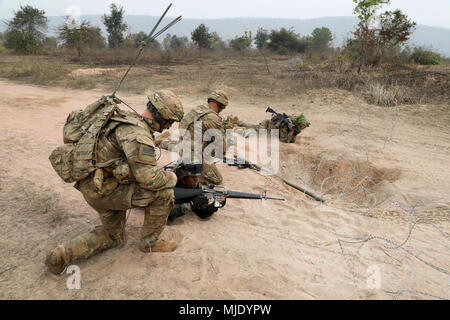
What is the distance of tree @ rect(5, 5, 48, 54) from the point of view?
2212 cm

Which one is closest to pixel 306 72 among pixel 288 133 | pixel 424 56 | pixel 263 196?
pixel 424 56

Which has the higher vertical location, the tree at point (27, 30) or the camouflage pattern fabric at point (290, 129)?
the tree at point (27, 30)

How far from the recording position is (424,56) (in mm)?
14961

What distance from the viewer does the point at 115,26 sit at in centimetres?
2602

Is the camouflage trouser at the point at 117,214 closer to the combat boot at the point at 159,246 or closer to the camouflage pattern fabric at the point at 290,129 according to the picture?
the combat boot at the point at 159,246

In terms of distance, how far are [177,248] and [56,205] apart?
168 cm

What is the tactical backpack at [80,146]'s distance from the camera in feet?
7.65

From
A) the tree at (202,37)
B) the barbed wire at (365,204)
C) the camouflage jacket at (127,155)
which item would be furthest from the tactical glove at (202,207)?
the tree at (202,37)

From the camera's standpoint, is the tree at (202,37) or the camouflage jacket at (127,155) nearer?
the camouflage jacket at (127,155)

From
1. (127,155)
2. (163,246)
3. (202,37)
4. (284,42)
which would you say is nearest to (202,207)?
(163,246)

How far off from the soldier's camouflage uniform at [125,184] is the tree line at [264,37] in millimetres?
11982

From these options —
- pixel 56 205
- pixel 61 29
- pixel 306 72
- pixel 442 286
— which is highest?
pixel 61 29

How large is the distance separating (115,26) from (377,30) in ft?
69.0

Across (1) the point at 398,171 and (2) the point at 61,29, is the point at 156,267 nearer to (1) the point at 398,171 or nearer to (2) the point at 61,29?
(1) the point at 398,171
